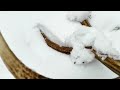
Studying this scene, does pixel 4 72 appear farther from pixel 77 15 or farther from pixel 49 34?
pixel 77 15

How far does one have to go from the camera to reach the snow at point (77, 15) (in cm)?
99

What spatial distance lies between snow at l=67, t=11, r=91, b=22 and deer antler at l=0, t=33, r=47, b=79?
9.6 inches

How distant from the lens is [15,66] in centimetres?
96

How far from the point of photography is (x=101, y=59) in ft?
2.97

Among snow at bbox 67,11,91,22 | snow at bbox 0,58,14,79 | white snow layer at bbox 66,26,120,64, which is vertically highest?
snow at bbox 67,11,91,22

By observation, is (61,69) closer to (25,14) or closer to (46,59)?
(46,59)

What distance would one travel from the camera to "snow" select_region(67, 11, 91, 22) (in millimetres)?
992

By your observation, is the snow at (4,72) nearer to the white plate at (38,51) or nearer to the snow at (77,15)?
the white plate at (38,51)

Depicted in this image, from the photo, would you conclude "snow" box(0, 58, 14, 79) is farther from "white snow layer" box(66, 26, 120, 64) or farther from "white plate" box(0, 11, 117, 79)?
"white snow layer" box(66, 26, 120, 64)

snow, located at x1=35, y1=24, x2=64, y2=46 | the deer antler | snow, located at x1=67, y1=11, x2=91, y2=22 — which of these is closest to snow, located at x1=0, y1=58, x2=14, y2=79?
the deer antler

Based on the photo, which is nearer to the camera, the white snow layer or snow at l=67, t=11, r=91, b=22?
the white snow layer

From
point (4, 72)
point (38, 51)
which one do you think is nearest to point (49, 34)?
point (38, 51)

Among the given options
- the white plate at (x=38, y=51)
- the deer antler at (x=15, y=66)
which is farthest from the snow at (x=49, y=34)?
the deer antler at (x=15, y=66)

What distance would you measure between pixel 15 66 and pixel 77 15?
11.5 inches
